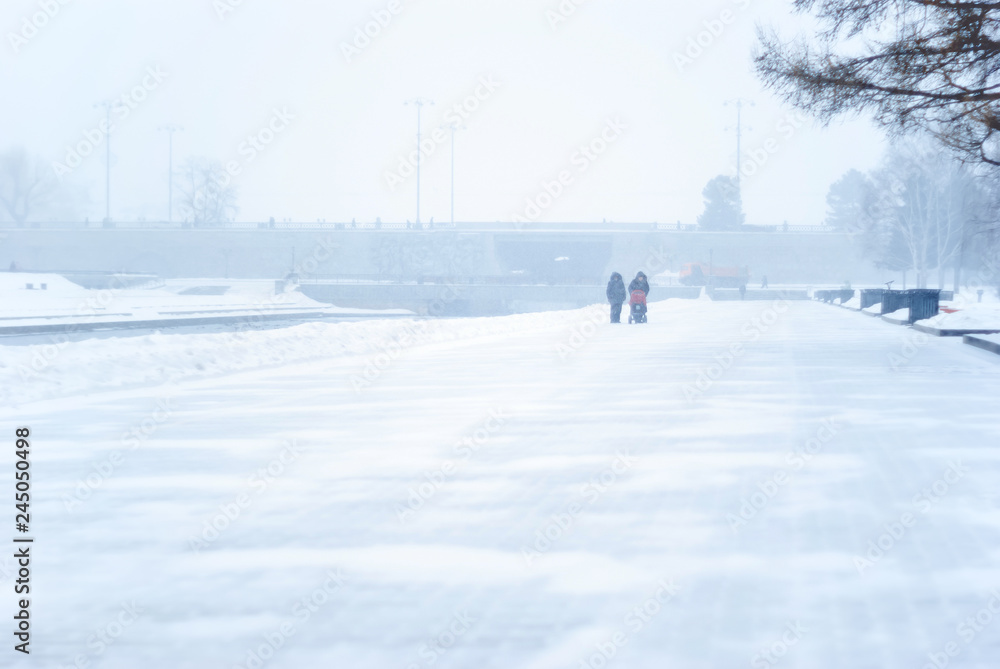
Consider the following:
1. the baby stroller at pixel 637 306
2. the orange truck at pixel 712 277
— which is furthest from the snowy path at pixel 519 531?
the orange truck at pixel 712 277

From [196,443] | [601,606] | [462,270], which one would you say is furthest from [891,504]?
[462,270]

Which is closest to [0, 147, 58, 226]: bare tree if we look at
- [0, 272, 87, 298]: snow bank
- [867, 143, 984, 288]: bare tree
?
[0, 272, 87, 298]: snow bank

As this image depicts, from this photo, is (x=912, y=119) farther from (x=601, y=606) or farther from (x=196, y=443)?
(x=601, y=606)

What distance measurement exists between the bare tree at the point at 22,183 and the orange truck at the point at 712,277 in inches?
2801

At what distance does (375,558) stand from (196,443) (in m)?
3.76

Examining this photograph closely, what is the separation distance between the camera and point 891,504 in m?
6.32
